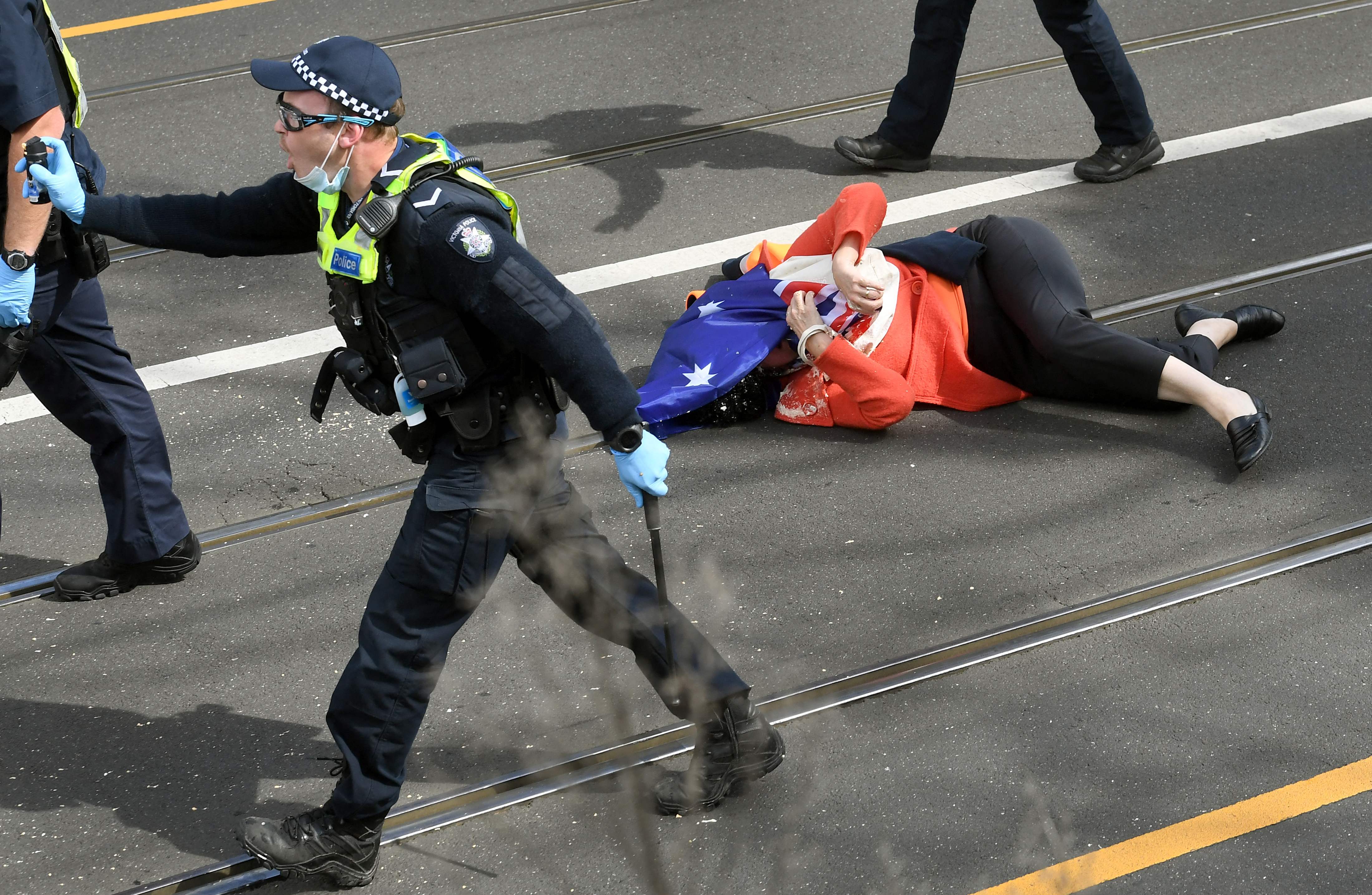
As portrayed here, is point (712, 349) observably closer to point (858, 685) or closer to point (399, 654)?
point (858, 685)

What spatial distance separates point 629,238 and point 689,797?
10.8 ft

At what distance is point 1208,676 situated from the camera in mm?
3939

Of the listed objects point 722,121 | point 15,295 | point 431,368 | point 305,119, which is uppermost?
point 305,119

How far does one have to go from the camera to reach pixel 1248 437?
4691 mm

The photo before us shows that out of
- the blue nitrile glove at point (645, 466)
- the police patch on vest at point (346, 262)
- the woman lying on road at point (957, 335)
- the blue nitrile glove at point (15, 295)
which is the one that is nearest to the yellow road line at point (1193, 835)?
the blue nitrile glove at point (645, 466)

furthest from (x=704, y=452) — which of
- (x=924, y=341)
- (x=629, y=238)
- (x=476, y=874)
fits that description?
(x=476, y=874)

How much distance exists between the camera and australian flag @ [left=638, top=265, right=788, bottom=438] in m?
5.01

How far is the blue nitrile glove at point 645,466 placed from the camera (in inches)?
126

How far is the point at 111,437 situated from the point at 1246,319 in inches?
157

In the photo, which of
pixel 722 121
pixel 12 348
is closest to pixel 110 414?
pixel 12 348

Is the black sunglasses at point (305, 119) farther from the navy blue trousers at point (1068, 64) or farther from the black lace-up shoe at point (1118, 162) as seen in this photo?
the black lace-up shoe at point (1118, 162)

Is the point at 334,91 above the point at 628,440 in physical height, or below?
above

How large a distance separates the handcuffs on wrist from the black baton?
1.64 metres

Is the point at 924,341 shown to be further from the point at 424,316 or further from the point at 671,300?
the point at 424,316
